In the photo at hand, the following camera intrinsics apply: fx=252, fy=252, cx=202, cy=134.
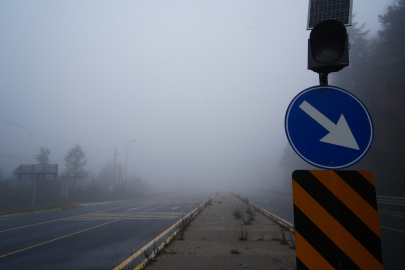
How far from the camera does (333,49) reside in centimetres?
285

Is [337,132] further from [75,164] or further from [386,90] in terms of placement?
[75,164]

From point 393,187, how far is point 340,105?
31.2m

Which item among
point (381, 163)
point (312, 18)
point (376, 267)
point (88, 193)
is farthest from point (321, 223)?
point (88, 193)

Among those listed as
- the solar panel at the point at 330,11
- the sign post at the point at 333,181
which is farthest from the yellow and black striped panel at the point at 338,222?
the solar panel at the point at 330,11

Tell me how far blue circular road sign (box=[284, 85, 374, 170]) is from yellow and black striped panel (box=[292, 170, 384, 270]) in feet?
0.59

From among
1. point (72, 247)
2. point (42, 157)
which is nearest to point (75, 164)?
point (42, 157)

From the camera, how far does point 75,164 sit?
61094 mm

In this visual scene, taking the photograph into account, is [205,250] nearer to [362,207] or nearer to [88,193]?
[362,207]

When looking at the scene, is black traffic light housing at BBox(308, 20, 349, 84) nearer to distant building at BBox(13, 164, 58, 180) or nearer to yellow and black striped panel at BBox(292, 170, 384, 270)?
yellow and black striped panel at BBox(292, 170, 384, 270)

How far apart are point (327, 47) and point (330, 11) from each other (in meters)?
0.98

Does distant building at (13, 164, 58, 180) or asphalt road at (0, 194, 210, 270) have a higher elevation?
distant building at (13, 164, 58, 180)

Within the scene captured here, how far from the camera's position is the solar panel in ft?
11.2

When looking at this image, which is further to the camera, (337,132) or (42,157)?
(42,157)

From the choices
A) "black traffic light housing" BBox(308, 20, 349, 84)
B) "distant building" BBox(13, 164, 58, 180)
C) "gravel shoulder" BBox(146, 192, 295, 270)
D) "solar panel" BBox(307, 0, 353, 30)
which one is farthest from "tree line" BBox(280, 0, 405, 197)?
"distant building" BBox(13, 164, 58, 180)
